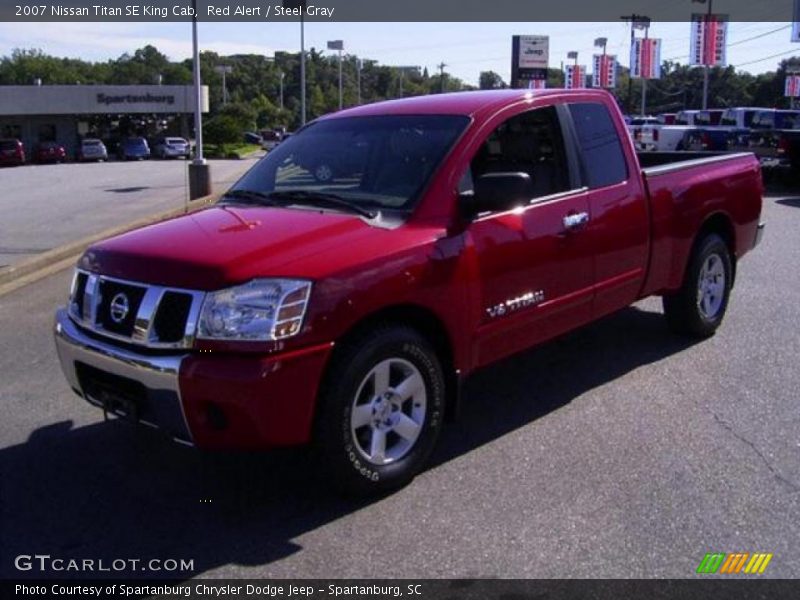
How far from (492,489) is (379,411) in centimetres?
70

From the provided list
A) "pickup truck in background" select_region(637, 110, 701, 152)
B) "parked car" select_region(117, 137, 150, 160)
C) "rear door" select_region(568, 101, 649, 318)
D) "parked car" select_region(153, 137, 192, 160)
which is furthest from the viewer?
"parked car" select_region(153, 137, 192, 160)

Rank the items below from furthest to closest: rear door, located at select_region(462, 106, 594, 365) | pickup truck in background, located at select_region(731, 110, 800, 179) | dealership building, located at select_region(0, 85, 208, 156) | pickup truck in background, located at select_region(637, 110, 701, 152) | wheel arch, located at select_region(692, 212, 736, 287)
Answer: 1. dealership building, located at select_region(0, 85, 208, 156)
2. pickup truck in background, located at select_region(637, 110, 701, 152)
3. pickup truck in background, located at select_region(731, 110, 800, 179)
4. wheel arch, located at select_region(692, 212, 736, 287)
5. rear door, located at select_region(462, 106, 594, 365)

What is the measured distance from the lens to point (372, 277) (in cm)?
398

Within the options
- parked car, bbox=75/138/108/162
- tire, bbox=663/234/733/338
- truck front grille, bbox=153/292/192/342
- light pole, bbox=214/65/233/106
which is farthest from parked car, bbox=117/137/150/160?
truck front grille, bbox=153/292/192/342

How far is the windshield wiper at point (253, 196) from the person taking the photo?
495cm

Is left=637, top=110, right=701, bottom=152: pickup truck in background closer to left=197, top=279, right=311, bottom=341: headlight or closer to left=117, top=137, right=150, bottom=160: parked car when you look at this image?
left=197, top=279, right=311, bottom=341: headlight

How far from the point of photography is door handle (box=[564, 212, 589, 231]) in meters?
5.17

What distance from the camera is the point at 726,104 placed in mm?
109562

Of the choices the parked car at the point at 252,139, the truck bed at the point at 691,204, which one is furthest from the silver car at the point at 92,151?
the truck bed at the point at 691,204

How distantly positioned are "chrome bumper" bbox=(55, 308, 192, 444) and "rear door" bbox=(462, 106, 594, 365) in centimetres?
167

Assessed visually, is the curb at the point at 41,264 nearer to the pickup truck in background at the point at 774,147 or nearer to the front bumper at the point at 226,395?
the front bumper at the point at 226,395

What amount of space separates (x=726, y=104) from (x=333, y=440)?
117 metres

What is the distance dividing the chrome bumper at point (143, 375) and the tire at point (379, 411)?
2.08ft

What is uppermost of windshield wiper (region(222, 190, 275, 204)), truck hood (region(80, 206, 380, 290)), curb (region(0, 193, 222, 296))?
windshield wiper (region(222, 190, 275, 204))
